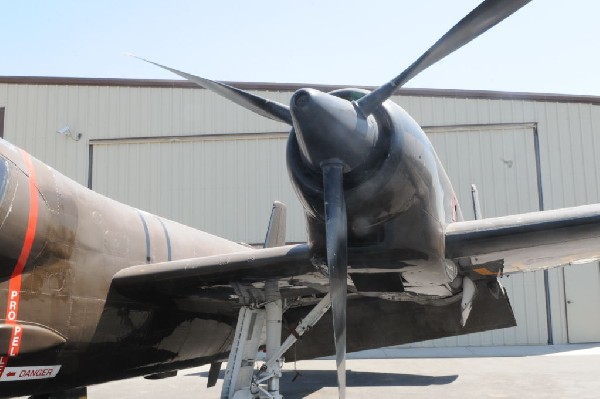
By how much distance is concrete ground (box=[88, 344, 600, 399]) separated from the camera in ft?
39.0

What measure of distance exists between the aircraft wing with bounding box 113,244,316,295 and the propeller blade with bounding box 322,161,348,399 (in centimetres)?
145

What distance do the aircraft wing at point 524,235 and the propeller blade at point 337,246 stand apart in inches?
48.9

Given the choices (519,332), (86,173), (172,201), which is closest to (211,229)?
(172,201)

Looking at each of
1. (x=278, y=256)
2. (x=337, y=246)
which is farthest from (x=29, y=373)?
(x=337, y=246)

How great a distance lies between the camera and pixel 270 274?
662 cm

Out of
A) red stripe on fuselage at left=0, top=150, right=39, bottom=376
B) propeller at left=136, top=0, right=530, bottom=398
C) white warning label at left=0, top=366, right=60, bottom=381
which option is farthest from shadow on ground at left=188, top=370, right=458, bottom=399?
propeller at left=136, top=0, right=530, bottom=398

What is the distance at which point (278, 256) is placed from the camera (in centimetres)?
636

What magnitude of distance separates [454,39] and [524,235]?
6.64 ft

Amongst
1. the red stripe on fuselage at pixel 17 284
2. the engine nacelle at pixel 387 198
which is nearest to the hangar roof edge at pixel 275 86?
the red stripe on fuselage at pixel 17 284

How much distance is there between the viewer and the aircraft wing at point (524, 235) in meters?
5.25

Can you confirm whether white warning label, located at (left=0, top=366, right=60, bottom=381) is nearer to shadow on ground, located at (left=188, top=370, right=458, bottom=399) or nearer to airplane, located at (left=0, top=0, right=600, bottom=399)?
airplane, located at (left=0, top=0, right=600, bottom=399)

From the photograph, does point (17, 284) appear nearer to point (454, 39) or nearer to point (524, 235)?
point (454, 39)

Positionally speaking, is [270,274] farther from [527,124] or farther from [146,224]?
[527,124]

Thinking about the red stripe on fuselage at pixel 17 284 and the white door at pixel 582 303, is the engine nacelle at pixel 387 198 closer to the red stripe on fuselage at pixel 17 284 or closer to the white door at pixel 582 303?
the red stripe on fuselage at pixel 17 284
